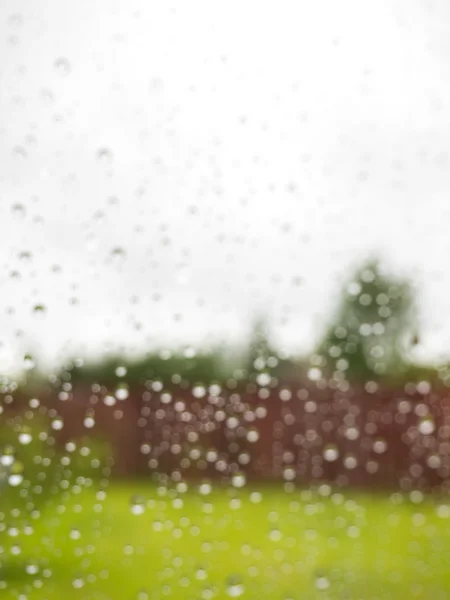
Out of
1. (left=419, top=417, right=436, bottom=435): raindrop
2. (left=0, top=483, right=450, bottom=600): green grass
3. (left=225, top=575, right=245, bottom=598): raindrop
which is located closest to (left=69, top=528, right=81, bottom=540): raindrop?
(left=0, top=483, right=450, bottom=600): green grass

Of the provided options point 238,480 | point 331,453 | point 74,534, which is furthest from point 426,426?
point 74,534

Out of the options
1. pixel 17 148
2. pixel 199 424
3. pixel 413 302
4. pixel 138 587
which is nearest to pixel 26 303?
pixel 17 148

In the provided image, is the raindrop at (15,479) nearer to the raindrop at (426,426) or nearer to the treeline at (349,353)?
the treeline at (349,353)

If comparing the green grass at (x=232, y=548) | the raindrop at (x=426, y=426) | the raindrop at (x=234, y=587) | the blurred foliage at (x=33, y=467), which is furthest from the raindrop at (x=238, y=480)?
the raindrop at (x=426, y=426)

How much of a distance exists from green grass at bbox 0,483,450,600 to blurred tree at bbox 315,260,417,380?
23 centimetres

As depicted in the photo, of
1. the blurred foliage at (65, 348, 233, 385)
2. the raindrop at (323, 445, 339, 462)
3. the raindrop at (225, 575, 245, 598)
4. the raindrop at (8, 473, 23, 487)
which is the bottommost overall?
the raindrop at (225, 575, 245, 598)

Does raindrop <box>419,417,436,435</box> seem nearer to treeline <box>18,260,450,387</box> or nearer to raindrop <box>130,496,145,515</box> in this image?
treeline <box>18,260,450,387</box>

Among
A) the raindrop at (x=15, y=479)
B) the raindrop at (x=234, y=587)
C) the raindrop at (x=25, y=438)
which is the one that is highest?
the raindrop at (x=25, y=438)

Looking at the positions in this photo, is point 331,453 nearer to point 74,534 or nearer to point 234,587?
point 234,587

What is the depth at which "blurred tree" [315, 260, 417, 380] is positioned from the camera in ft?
3.70

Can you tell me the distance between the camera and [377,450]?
1.21 meters

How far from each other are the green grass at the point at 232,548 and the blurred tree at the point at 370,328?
23 cm

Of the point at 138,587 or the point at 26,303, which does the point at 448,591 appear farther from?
the point at 26,303

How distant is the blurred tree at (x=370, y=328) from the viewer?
113cm
